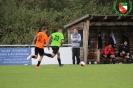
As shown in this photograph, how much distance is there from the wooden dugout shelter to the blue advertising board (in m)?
3.81

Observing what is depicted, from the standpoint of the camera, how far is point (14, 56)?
3222 cm

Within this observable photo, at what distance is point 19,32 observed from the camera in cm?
4534

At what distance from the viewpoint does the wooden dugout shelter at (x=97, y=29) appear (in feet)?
109

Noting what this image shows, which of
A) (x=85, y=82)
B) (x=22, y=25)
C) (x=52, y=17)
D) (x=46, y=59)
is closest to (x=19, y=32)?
(x=22, y=25)

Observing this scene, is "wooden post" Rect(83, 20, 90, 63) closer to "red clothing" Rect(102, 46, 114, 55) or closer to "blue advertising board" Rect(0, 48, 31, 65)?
"red clothing" Rect(102, 46, 114, 55)

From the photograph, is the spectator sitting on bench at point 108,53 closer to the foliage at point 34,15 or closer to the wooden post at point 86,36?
the wooden post at point 86,36

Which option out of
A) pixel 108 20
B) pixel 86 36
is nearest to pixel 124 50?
pixel 108 20

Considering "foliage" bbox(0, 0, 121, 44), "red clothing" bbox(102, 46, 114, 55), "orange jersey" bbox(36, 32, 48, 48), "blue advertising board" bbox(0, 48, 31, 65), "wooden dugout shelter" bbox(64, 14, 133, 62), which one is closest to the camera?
"orange jersey" bbox(36, 32, 48, 48)

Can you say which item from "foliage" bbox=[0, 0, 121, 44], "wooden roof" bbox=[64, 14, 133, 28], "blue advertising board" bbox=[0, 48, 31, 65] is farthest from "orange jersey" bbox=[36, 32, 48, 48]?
"foliage" bbox=[0, 0, 121, 44]

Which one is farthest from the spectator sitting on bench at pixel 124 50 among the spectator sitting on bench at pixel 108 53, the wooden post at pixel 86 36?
the wooden post at pixel 86 36

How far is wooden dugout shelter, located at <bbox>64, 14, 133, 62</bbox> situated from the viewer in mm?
33375

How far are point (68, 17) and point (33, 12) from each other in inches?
132

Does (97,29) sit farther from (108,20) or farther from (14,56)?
(14,56)

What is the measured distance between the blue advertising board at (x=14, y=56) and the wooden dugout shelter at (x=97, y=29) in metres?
3.81
